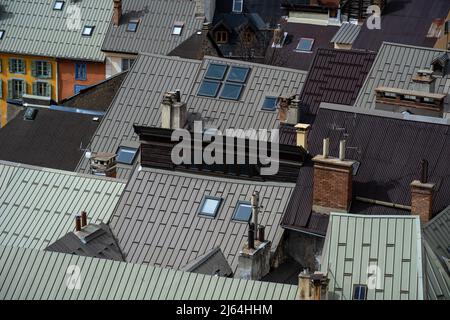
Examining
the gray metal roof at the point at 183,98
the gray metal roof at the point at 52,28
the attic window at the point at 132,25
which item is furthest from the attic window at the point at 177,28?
the gray metal roof at the point at 183,98

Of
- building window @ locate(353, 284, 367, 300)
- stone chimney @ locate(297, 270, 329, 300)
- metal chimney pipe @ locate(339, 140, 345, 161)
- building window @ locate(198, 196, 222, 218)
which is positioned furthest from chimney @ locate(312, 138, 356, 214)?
stone chimney @ locate(297, 270, 329, 300)

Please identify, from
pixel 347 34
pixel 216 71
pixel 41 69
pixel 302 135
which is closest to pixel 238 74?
pixel 216 71

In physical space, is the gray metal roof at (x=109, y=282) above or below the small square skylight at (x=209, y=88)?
below

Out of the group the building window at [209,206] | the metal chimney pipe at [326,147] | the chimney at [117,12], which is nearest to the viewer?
the metal chimney pipe at [326,147]

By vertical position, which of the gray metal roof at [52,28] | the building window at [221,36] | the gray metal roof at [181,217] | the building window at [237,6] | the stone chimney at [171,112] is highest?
the building window at [237,6]

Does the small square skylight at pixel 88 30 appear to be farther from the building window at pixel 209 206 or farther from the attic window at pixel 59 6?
the building window at pixel 209 206
